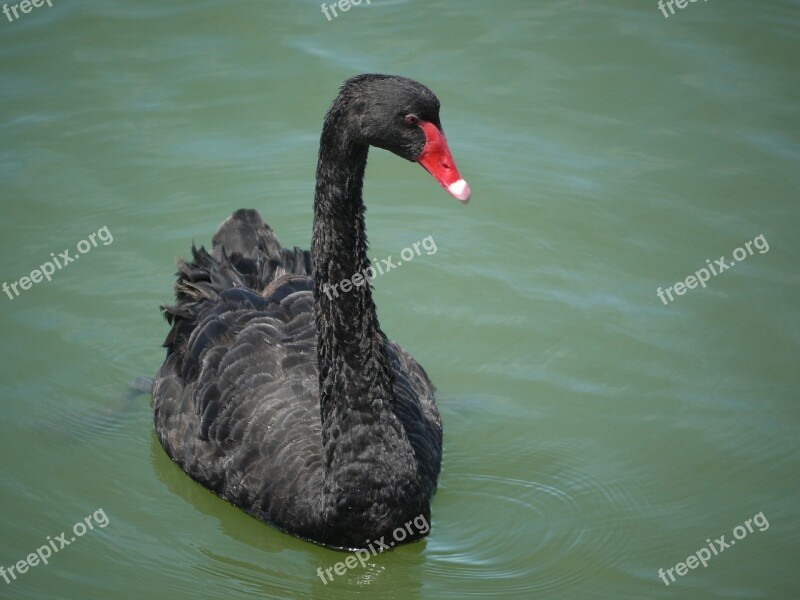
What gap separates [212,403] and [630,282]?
12.7 feet

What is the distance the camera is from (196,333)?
813 centimetres

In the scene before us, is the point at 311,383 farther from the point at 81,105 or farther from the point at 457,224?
the point at 81,105

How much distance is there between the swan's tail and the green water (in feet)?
2.55

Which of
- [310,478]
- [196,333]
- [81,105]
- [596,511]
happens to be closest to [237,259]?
[196,333]
